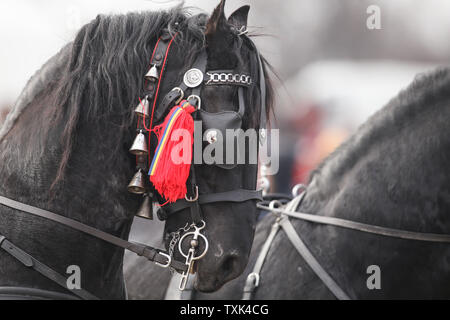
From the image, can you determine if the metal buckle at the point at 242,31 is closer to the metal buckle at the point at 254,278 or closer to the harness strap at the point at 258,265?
the harness strap at the point at 258,265

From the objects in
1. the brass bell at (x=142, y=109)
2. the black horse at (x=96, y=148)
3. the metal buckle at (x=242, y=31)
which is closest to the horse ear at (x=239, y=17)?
the metal buckle at (x=242, y=31)

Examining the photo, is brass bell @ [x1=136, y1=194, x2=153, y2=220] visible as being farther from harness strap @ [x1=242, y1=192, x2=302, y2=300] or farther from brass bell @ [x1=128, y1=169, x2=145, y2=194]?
harness strap @ [x1=242, y1=192, x2=302, y2=300]

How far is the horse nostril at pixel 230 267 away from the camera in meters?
2.01

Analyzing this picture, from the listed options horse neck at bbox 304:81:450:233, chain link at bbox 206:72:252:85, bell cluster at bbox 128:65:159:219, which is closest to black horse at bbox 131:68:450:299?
horse neck at bbox 304:81:450:233

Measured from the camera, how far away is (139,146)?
1.92 meters

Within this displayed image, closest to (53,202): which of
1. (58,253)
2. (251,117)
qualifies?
(58,253)

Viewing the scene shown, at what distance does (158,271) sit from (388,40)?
32.9ft

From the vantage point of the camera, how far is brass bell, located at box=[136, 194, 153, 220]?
6.62ft

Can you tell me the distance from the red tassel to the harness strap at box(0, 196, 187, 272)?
0.24 metres

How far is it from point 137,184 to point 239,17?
31.6 inches

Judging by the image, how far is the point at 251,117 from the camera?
207 centimetres

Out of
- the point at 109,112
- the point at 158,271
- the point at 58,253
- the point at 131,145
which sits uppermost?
the point at 109,112

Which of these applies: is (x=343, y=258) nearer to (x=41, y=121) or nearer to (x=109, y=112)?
(x=109, y=112)

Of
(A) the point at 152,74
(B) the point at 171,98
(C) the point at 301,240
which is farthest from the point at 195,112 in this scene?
(C) the point at 301,240
